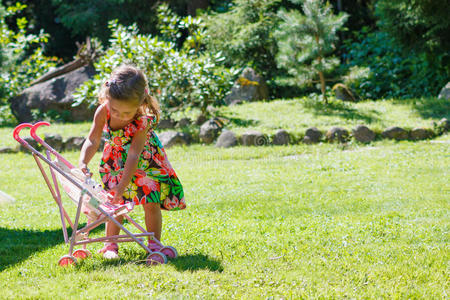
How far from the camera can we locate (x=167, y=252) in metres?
3.36

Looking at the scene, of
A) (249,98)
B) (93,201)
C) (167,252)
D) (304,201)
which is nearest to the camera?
(93,201)

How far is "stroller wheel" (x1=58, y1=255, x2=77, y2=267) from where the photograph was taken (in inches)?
125

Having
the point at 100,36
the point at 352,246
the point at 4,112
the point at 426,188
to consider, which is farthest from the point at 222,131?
the point at 100,36

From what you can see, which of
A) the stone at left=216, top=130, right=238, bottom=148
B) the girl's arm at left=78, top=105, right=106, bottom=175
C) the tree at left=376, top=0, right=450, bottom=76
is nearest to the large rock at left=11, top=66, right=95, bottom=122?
the stone at left=216, top=130, right=238, bottom=148

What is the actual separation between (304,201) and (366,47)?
9.26 m

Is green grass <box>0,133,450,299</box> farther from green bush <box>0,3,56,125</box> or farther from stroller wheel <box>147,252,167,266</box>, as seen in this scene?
green bush <box>0,3,56,125</box>

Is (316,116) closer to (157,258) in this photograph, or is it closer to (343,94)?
(343,94)

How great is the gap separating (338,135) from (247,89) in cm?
399

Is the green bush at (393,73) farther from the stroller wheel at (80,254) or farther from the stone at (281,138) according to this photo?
the stroller wheel at (80,254)

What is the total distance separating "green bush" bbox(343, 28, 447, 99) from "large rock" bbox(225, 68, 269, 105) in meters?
2.14

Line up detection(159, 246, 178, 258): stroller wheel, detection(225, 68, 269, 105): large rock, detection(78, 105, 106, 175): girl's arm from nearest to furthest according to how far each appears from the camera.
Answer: detection(159, 246, 178, 258): stroller wheel < detection(78, 105, 106, 175): girl's arm < detection(225, 68, 269, 105): large rock

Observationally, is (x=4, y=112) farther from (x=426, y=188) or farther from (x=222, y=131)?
(x=426, y=188)

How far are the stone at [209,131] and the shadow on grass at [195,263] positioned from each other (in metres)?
5.48

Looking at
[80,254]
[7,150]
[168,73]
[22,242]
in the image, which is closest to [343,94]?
[168,73]
